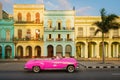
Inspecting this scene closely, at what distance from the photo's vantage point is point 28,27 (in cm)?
5628

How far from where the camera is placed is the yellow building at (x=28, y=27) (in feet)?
184

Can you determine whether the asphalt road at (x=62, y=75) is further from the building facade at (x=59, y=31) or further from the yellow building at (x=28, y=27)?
the yellow building at (x=28, y=27)

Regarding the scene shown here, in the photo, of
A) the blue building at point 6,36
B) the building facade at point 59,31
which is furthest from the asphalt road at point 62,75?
the blue building at point 6,36

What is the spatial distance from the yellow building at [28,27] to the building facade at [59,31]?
1250 millimetres

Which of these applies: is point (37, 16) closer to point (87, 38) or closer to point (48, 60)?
point (87, 38)

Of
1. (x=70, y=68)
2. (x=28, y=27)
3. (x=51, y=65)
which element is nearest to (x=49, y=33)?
(x=28, y=27)

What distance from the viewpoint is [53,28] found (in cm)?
5600

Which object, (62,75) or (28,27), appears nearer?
(62,75)

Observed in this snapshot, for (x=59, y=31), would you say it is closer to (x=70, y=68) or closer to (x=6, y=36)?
(x=6, y=36)

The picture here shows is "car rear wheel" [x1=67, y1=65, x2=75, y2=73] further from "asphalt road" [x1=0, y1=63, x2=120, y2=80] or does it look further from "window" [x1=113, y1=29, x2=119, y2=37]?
"window" [x1=113, y1=29, x2=119, y2=37]

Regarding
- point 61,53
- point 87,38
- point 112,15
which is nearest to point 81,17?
point 87,38

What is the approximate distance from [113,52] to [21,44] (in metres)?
18.5

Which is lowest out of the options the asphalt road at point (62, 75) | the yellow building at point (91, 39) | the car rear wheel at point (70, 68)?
the asphalt road at point (62, 75)

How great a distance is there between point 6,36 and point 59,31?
34.6ft
